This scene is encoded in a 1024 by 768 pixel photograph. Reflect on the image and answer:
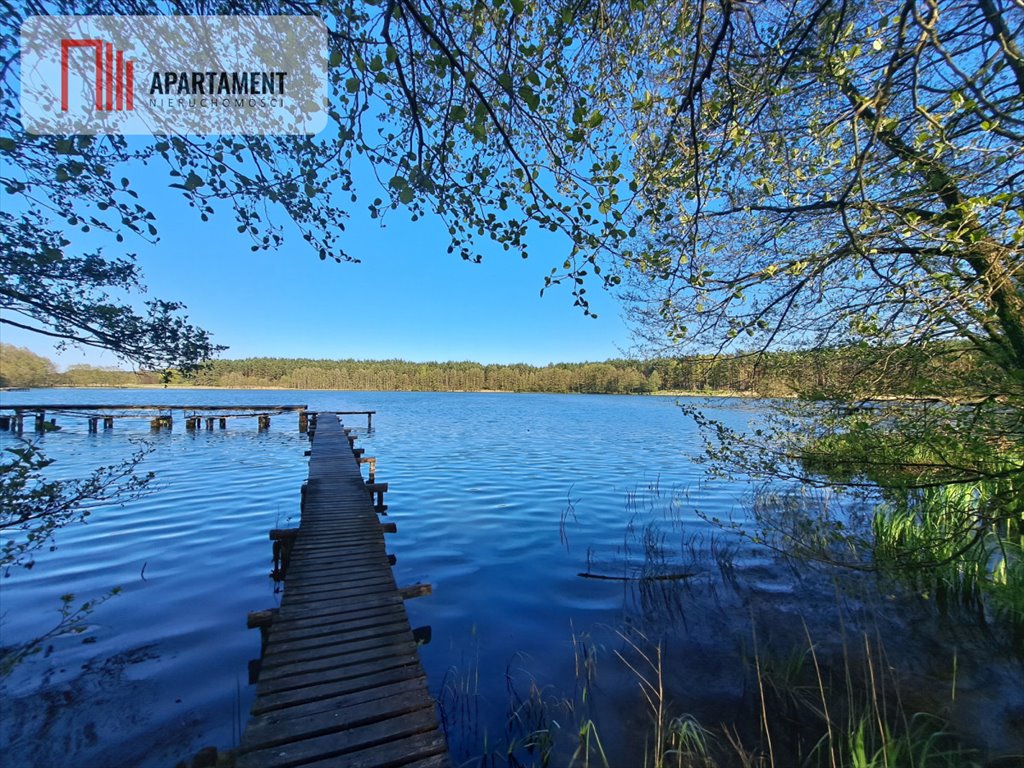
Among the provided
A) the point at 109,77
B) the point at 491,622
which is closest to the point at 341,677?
the point at 491,622

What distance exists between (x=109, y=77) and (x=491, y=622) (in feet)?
26.3

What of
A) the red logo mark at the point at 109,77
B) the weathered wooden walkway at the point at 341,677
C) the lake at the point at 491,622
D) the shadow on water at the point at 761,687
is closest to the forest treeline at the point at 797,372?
the lake at the point at 491,622

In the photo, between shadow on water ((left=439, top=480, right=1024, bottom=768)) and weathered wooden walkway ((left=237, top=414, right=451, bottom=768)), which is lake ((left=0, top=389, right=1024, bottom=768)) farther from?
weathered wooden walkway ((left=237, top=414, right=451, bottom=768))

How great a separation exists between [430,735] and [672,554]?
7.42 meters

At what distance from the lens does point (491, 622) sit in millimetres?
6672

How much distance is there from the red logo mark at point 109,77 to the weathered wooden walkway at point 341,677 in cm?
562

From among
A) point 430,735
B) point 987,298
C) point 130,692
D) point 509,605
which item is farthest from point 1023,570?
point 130,692

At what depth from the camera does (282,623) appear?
5.07m

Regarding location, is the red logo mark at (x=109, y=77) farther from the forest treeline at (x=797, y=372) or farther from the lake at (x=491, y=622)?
the lake at (x=491, y=622)

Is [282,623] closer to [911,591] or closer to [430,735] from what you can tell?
[430,735]

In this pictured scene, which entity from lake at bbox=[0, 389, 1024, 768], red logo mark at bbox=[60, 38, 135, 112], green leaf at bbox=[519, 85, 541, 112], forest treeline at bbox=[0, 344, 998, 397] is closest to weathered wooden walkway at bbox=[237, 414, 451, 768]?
lake at bbox=[0, 389, 1024, 768]

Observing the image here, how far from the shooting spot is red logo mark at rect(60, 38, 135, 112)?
3580mm

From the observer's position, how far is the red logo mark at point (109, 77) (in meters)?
3.58

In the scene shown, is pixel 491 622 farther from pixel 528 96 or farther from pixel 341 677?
pixel 528 96
